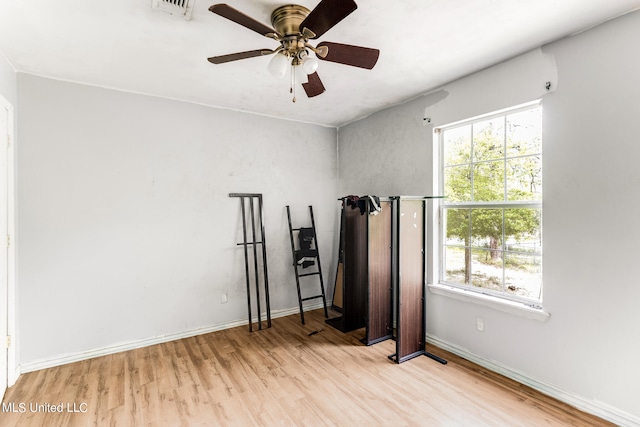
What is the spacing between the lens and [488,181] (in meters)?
2.75

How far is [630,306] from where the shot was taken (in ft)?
6.31

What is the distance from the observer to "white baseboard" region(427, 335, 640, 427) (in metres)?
1.96

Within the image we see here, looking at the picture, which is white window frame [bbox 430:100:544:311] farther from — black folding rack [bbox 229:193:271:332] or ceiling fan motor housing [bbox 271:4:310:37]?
black folding rack [bbox 229:193:271:332]

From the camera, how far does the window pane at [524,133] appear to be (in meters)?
2.43

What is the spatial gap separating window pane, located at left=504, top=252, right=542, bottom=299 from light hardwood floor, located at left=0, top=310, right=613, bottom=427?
0.73m

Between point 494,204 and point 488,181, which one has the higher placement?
point 488,181

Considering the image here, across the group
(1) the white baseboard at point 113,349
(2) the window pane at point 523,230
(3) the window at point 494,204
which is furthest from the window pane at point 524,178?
(1) the white baseboard at point 113,349

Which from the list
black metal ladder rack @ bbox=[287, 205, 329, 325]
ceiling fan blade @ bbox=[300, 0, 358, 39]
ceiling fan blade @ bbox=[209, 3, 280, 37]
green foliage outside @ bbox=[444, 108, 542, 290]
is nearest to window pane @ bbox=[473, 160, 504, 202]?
green foliage outside @ bbox=[444, 108, 542, 290]

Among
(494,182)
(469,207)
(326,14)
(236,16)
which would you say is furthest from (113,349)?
(494,182)

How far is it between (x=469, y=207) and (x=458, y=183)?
0.87ft

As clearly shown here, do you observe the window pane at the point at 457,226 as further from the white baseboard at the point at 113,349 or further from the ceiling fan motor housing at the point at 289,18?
the white baseboard at the point at 113,349

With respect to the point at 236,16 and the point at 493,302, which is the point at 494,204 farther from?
the point at 236,16

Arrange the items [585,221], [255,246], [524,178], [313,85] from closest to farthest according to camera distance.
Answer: [585,221], [313,85], [524,178], [255,246]

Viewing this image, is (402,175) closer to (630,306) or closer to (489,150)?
(489,150)
